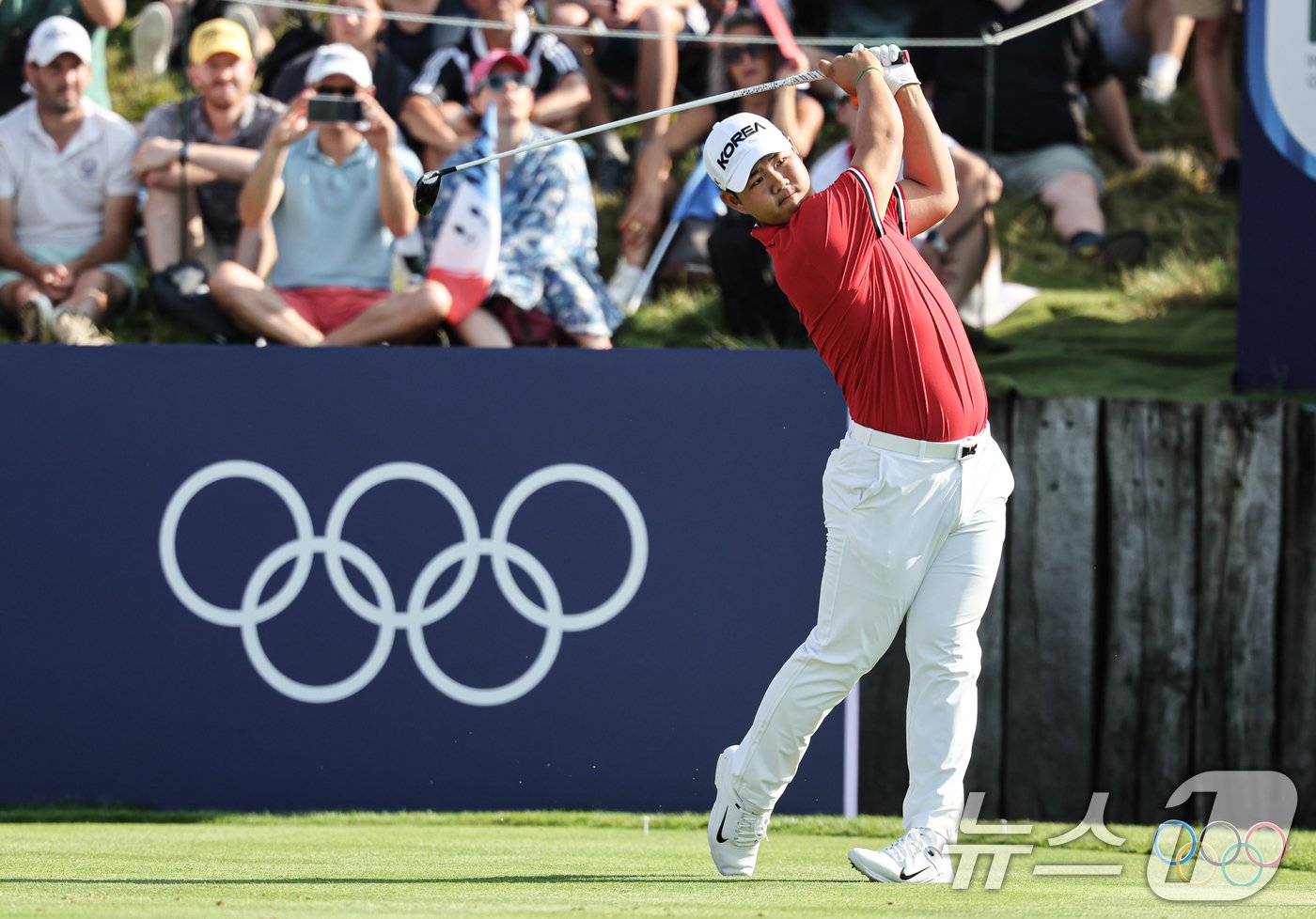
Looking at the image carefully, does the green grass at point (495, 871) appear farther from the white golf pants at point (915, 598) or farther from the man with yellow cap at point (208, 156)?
the man with yellow cap at point (208, 156)

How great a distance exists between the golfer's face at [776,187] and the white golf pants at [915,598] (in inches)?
24.1

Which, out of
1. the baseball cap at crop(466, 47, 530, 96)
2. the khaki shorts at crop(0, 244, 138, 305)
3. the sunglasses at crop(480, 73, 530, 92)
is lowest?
the khaki shorts at crop(0, 244, 138, 305)

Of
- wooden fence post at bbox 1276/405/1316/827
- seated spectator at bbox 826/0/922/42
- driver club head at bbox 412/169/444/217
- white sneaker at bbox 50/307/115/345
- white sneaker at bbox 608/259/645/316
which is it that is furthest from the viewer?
seated spectator at bbox 826/0/922/42

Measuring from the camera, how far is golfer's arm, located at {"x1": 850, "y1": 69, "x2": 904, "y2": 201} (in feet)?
15.4

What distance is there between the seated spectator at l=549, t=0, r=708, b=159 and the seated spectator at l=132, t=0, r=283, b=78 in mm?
1486

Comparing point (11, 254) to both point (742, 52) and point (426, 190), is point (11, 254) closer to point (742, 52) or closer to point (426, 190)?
point (426, 190)

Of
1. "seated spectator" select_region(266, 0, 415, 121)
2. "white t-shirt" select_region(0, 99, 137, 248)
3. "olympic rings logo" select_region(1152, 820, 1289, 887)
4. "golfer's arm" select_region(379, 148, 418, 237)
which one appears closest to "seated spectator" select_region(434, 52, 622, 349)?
"golfer's arm" select_region(379, 148, 418, 237)

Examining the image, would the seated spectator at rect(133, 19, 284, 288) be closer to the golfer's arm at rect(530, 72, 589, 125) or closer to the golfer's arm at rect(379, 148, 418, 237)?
the golfer's arm at rect(379, 148, 418, 237)

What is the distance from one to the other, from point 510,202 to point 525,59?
0.87 meters

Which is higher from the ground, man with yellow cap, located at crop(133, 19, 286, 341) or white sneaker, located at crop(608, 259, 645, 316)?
man with yellow cap, located at crop(133, 19, 286, 341)

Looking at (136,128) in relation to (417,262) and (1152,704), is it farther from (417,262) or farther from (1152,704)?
(1152,704)

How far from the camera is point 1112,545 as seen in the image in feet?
24.5

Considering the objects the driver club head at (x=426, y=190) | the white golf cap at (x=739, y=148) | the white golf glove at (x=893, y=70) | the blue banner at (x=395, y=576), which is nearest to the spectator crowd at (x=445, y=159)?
the blue banner at (x=395, y=576)

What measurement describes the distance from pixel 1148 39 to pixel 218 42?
478 cm
